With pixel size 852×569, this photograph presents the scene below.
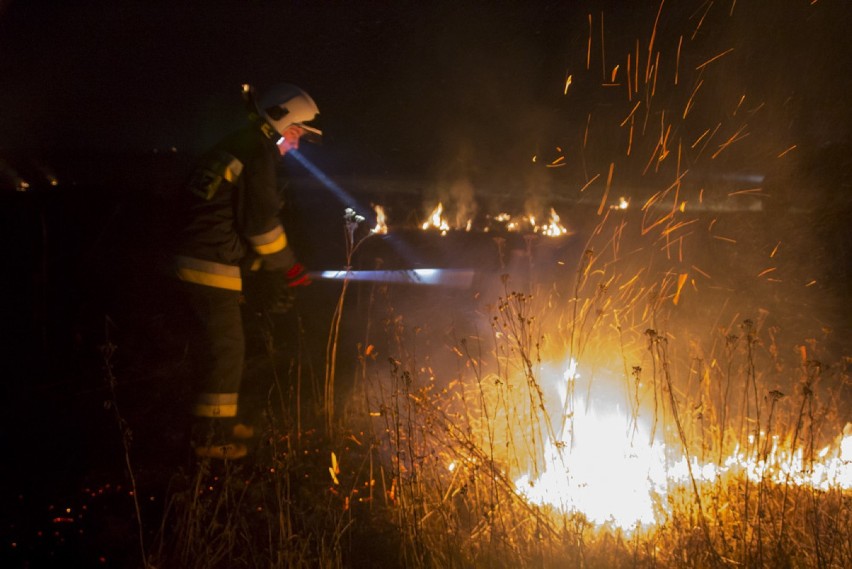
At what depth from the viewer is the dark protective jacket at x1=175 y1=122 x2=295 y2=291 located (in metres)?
3.34

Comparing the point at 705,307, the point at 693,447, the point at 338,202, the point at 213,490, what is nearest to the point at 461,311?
the point at 705,307

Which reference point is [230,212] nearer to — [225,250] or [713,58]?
[225,250]

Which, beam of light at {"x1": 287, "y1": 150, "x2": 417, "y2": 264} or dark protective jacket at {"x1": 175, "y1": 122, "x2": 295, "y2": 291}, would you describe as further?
beam of light at {"x1": 287, "y1": 150, "x2": 417, "y2": 264}

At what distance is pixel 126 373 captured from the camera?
16.5 feet

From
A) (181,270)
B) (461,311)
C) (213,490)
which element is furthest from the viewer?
(461,311)

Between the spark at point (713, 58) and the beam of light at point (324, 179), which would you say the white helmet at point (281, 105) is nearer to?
the spark at point (713, 58)

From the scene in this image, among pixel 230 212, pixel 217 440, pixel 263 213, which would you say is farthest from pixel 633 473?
pixel 230 212

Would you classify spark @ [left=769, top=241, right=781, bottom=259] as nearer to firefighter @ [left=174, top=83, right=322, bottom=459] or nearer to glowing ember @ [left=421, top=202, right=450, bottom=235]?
firefighter @ [left=174, top=83, right=322, bottom=459]

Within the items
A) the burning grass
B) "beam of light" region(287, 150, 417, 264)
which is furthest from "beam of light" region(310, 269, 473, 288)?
"beam of light" region(287, 150, 417, 264)

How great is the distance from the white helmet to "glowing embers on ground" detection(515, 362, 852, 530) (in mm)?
2456

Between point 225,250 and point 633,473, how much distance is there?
2.78 metres

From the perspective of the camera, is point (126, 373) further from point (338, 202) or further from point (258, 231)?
point (338, 202)

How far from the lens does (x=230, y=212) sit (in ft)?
11.4

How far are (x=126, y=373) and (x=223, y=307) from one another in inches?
91.1
